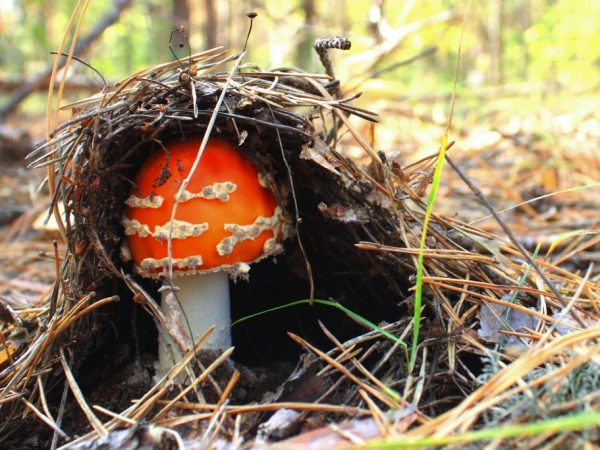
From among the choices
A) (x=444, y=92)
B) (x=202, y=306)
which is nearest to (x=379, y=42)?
(x=444, y=92)

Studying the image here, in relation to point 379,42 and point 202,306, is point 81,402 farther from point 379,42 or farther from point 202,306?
point 379,42

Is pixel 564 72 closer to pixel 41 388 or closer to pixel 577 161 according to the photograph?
pixel 577 161

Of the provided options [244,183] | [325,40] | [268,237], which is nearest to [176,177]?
[244,183]

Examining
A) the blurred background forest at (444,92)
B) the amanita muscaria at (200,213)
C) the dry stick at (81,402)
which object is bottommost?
the dry stick at (81,402)

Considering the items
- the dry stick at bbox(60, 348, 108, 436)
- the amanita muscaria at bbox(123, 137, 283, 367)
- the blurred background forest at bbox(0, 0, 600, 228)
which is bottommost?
the dry stick at bbox(60, 348, 108, 436)

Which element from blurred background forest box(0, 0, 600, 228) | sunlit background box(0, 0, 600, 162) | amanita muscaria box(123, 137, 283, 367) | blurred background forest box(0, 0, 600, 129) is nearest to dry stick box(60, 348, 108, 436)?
amanita muscaria box(123, 137, 283, 367)

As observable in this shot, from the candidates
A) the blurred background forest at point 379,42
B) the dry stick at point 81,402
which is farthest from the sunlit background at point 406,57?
the dry stick at point 81,402

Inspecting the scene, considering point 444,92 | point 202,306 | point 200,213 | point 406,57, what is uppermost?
point 406,57

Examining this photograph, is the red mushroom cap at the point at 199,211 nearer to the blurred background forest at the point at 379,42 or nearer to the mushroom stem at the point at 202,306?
the mushroom stem at the point at 202,306

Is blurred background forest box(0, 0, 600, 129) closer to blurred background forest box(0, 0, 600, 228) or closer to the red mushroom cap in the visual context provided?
blurred background forest box(0, 0, 600, 228)
